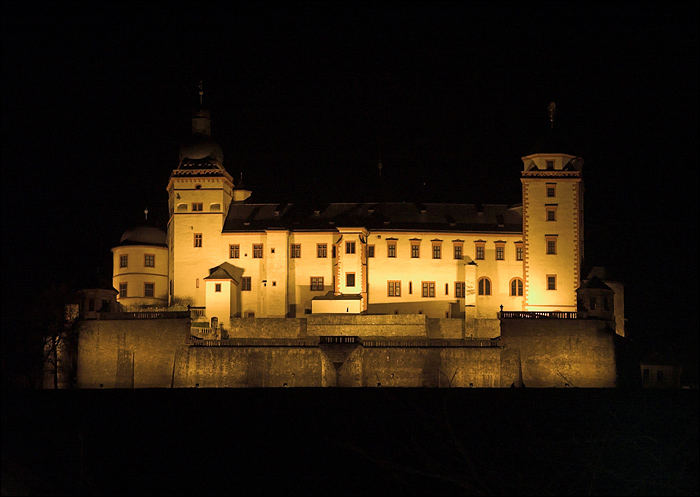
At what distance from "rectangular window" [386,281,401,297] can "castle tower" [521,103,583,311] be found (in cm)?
670

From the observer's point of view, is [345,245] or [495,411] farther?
[345,245]

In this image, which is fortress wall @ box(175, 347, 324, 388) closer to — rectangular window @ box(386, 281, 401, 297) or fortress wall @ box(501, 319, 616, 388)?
fortress wall @ box(501, 319, 616, 388)

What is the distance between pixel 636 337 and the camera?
7300cm

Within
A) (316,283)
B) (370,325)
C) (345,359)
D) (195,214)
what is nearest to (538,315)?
(370,325)

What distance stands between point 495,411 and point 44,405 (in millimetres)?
18707

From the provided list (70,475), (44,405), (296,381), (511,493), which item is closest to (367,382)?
(296,381)

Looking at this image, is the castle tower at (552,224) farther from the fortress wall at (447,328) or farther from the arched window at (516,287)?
the fortress wall at (447,328)

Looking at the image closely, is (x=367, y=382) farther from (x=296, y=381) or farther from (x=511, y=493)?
(x=511, y=493)

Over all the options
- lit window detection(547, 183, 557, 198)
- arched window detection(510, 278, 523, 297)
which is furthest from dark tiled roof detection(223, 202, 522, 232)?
lit window detection(547, 183, 557, 198)

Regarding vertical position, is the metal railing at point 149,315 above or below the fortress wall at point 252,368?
above

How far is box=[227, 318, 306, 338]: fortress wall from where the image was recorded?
6738 cm

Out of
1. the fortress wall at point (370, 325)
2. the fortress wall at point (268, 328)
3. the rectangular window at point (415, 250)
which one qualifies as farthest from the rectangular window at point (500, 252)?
the fortress wall at point (268, 328)

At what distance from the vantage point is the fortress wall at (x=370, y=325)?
2660 inches

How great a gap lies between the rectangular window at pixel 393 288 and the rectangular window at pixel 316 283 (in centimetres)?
353
